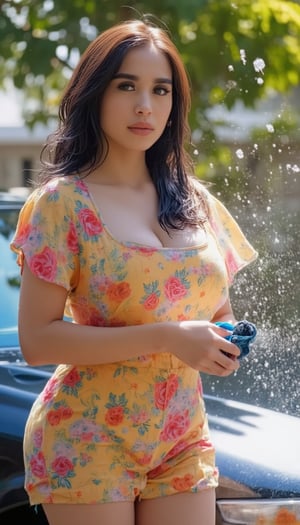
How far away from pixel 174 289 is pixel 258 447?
23.6 inches

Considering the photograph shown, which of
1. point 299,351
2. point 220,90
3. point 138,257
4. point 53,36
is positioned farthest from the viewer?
point 220,90

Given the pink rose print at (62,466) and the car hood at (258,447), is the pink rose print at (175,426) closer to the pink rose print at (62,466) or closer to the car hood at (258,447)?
the pink rose print at (62,466)

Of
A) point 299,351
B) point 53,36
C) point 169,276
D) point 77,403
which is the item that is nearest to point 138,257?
point 169,276

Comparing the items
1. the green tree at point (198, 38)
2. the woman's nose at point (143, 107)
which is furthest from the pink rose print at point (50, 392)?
the green tree at point (198, 38)

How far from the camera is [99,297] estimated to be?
250 centimetres

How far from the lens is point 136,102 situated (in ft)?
8.48

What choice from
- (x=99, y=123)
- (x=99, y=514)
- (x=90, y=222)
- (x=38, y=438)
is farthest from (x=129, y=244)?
(x=99, y=514)

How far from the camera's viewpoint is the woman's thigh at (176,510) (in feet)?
8.11

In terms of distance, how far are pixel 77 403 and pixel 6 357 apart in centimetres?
122

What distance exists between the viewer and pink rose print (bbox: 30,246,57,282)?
246 cm

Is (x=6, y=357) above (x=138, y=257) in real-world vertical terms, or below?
Result: below

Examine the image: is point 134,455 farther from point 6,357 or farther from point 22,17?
point 22,17

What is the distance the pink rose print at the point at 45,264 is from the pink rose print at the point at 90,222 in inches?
3.4

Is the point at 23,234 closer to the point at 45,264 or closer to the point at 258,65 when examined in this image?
the point at 45,264
